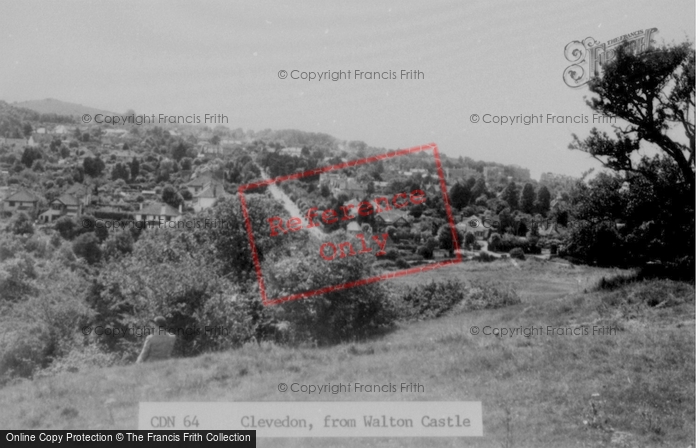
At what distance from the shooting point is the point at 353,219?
29.9 ft

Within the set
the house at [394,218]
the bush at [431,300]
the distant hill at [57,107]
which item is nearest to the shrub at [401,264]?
the bush at [431,300]

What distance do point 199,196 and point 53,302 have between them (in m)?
3.57

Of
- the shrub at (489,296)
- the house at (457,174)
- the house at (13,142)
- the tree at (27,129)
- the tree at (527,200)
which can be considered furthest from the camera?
the shrub at (489,296)

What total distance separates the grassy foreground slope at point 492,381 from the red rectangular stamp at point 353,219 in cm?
217

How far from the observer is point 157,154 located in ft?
24.7

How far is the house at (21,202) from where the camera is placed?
21.9ft

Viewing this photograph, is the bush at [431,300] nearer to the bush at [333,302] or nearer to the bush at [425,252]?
the bush at [333,302]

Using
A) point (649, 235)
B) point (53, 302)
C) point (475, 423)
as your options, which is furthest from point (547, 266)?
point (53, 302)

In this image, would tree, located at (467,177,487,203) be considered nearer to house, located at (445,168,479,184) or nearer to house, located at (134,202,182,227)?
house, located at (445,168,479,184)

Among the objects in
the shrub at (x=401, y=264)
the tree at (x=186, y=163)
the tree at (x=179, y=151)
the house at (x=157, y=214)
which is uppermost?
the tree at (x=179, y=151)

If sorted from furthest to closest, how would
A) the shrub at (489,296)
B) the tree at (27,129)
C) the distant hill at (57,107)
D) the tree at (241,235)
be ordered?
the tree at (241,235) < the shrub at (489,296) < the tree at (27,129) < the distant hill at (57,107)

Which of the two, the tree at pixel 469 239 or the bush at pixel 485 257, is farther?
the bush at pixel 485 257

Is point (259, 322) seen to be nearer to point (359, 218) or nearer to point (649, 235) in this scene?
point (359, 218)
